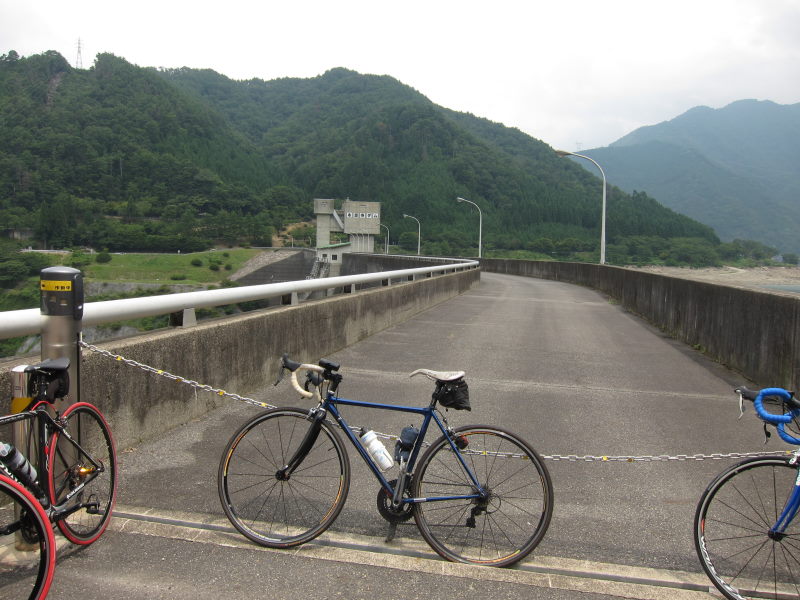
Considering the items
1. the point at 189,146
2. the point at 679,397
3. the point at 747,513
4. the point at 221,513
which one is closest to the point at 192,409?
the point at 221,513

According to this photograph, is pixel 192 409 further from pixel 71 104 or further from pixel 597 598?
pixel 71 104

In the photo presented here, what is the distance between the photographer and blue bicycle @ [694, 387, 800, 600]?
3.01 m

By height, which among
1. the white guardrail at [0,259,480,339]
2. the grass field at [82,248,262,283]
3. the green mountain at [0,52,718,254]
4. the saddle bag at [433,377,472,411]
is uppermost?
the green mountain at [0,52,718,254]

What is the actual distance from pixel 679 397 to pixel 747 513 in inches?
169

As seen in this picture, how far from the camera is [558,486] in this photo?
14.9 feet

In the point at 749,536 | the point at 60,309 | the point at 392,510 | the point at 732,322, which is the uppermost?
the point at 60,309

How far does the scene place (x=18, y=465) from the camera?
2.80 m

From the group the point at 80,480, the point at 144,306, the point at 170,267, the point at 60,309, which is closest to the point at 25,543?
the point at 80,480

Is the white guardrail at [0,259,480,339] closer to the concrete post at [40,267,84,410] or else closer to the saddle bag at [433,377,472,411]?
the concrete post at [40,267,84,410]

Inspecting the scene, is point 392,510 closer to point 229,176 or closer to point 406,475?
point 406,475

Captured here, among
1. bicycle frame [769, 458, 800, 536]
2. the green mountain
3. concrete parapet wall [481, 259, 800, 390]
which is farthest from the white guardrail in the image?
the green mountain

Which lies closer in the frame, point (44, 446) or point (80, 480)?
point (44, 446)

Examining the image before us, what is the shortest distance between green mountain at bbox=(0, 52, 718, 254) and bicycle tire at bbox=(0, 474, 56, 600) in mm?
89019

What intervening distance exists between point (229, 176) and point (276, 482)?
173522mm
